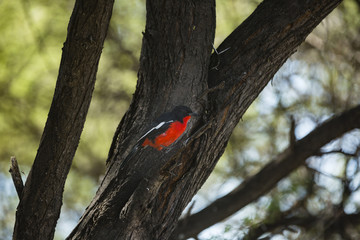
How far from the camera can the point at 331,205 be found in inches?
203

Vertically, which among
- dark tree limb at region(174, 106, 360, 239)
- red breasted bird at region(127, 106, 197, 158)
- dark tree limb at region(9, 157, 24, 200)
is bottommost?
red breasted bird at region(127, 106, 197, 158)

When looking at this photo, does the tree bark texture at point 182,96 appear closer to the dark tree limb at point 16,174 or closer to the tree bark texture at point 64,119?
the tree bark texture at point 64,119

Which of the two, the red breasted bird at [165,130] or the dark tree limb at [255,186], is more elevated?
the dark tree limb at [255,186]

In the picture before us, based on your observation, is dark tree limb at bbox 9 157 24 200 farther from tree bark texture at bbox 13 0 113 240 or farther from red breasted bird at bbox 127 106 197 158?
red breasted bird at bbox 127 106 197 158

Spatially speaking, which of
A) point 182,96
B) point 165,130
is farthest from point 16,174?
point 182,96

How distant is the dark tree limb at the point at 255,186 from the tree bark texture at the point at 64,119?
8.29ft

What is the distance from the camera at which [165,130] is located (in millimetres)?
2805

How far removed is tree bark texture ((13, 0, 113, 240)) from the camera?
2.60 m

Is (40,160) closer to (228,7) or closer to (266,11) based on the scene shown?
(266,11)

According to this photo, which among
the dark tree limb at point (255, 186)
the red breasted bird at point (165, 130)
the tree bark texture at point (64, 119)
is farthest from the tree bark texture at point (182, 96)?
the dark tree limb at point (255, 186)

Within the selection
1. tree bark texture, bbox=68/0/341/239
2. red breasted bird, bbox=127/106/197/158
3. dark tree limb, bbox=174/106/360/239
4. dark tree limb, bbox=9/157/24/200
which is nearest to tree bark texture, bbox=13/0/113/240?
dark tree limb, bbox=9/157/24/200

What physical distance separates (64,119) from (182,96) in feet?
2.58

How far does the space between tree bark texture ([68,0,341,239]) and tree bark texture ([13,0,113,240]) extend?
25cm

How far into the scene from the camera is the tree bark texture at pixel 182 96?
8.91 ft
